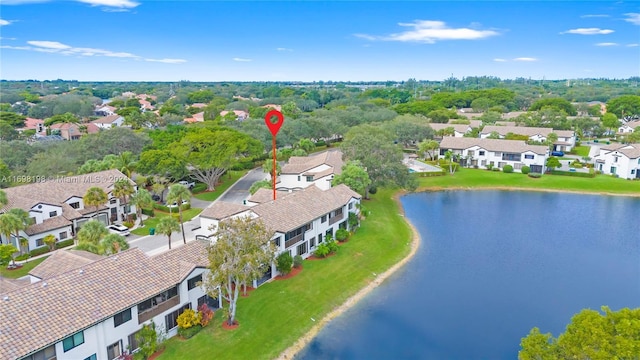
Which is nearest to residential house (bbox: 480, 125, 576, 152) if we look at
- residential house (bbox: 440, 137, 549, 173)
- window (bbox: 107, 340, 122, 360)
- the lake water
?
residential house (bbox: 440, 137, 549, 173)

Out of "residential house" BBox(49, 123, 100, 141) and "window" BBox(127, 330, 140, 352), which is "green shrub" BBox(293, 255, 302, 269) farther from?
"residential house" BBox(49, 123, 100, 141)

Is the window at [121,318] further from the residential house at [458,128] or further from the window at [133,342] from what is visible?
the residential house at [458,128]

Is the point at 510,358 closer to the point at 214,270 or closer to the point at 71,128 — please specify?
the point at 214,270

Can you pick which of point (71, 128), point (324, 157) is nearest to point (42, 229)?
point (324, 157)

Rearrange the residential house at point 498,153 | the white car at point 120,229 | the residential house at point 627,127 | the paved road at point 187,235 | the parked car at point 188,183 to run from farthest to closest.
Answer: the residential house at point 627,127 → the residential house at point 498,153 → the parked car at point 188,183 → the white car at point 120,229 → the paved road at point 187,235

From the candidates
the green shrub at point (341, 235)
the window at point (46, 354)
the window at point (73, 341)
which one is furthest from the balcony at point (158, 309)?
the green shrub at point (341, 235)
